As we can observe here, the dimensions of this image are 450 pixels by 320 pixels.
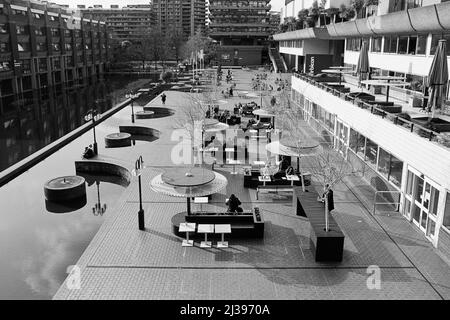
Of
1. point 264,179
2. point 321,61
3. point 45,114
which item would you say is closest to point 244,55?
point 321,61

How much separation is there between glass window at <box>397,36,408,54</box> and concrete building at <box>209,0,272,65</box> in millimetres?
86458

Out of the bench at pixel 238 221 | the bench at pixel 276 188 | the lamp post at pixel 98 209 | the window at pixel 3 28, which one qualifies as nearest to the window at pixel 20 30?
the window at pixel 3 28

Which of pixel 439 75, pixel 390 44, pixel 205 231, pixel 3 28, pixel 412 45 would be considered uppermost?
pixel 3 28

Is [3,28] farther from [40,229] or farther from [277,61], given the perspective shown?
[277,61]

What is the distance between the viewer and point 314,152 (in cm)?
1900

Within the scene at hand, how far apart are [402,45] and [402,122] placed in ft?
44.3

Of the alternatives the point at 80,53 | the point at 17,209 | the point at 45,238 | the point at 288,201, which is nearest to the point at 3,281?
the point at 45,238

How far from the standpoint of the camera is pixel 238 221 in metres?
14.4

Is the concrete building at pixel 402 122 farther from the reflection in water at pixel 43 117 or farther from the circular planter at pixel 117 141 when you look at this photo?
the reflection in water at pixel 43 117

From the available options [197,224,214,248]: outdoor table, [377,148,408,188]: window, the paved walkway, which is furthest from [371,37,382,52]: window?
[197,224,214,248]: outdoor table

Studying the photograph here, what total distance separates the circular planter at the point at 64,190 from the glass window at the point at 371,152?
1330 cm

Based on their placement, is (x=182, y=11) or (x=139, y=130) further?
(x=182, y=11)

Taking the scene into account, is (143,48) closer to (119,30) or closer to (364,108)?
(119,30)

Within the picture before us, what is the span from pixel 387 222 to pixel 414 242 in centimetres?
170
